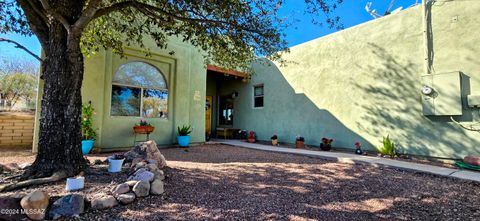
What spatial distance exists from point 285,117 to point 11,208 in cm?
841

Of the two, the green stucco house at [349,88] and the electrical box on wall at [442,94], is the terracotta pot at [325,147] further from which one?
the electrical box on wall at [442,94]

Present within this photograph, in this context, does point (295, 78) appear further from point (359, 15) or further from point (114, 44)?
point (114, 44)

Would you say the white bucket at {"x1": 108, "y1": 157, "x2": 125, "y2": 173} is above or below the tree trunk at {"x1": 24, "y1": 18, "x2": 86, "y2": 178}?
below

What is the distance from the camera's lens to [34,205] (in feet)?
7.18

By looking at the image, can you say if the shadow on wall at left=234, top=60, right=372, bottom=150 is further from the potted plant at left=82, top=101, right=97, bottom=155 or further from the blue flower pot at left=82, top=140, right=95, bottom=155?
the blue flower pot at left=82, top=140, right=95, bottom=155

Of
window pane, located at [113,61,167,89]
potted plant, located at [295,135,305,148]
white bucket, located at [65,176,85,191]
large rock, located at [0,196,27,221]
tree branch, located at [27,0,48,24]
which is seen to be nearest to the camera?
large rock, located at [0,196,27,221]

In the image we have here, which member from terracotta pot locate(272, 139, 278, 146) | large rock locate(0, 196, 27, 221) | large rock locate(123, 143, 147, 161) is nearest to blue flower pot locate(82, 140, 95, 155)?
large rock locate(123, 143, 147, 161)

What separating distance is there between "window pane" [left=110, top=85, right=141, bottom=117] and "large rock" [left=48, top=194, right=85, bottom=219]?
16.3ft

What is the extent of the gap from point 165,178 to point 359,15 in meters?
8.28

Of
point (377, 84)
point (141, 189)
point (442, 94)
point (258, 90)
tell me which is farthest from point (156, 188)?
point (258, 90)

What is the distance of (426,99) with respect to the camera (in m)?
5.85

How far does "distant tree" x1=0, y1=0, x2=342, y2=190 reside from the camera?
3.30 meters

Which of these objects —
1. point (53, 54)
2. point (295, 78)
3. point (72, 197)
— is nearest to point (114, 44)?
point (53, 54)

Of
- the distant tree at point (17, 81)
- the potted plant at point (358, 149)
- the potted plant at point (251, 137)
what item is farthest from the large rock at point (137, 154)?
the distant tree at point (17, 81)
